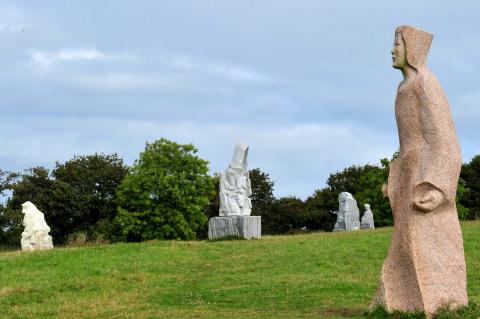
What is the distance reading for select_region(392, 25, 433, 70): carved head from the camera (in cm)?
1265

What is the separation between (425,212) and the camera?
12117mm

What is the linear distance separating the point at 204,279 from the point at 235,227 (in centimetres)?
1482

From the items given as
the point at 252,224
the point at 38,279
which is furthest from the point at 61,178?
the point at 38,279

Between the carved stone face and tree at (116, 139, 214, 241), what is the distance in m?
36.4

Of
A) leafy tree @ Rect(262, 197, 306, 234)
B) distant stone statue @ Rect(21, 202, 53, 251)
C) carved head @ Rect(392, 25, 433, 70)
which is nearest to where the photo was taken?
carved head @ Rect(392, 25, 433, 70)

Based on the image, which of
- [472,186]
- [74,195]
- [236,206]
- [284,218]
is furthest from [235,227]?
[472,186]

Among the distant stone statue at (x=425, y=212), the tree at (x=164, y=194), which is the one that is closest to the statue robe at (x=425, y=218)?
the distant stone statue at (x=425, y=212)

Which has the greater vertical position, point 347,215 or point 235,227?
point 347,215

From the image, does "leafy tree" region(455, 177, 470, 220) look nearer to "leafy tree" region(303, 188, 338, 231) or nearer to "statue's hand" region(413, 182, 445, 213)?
"leafy tree" region(303, 188, 338, 231)

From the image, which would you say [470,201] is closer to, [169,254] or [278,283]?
[169,254]

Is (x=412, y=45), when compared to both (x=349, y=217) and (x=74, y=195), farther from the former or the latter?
(x=74, y=195)

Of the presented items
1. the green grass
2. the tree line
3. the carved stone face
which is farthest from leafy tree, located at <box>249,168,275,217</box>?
the carved stone face

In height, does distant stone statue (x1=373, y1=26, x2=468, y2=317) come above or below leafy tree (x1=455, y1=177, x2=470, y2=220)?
below

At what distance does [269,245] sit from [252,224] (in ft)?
20.2
